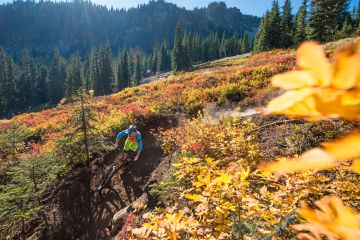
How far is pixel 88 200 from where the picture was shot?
9.79 meters

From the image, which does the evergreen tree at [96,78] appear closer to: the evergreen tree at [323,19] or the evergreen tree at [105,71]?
the evergreen tree at [105,71]

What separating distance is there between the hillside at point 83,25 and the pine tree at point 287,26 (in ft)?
376

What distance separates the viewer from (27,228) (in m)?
8.73

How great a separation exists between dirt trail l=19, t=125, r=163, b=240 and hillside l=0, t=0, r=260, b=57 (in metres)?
145

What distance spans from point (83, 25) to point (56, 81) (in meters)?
95.2

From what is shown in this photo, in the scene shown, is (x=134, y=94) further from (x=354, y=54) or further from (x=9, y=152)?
(x=354, y=54)

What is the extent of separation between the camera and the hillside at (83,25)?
479 feet

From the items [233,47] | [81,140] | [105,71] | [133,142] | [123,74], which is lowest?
[123,74]

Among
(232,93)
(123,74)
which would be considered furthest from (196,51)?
(232,93)

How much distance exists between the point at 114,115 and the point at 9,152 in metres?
5.53

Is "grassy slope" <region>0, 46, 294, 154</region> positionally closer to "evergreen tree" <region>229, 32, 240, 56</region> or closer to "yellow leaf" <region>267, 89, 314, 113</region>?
"yellow leaf" <region>267, 89, 314, 113</region>

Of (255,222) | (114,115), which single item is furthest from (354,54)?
(114,115)

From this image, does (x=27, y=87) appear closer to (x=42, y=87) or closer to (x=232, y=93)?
(x=42, y=87)

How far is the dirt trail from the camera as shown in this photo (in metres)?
8.73
